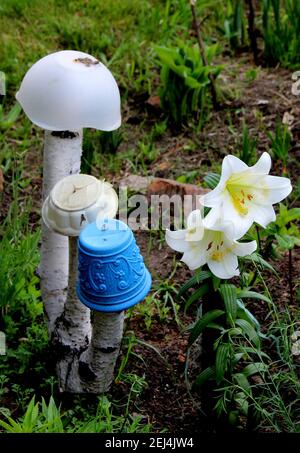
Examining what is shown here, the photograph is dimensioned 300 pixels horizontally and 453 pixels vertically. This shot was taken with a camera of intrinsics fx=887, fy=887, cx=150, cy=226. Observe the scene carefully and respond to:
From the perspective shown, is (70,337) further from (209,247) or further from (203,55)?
(203,55)

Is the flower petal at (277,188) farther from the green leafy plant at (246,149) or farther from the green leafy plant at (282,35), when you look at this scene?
the green leafy plant at (282,35)

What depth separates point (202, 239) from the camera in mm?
2297

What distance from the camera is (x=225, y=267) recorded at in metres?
2.32

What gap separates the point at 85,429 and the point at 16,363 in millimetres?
511

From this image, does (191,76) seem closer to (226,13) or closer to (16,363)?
(226,13)

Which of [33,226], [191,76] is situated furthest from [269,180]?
[191,76]

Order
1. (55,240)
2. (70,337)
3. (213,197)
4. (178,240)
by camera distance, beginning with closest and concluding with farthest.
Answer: (213,197) → (178,240) → (55,240) → (70,337)

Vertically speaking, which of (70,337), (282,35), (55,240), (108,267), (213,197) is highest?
(213,197)

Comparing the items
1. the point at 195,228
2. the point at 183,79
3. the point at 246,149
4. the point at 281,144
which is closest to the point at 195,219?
the point at 195,228

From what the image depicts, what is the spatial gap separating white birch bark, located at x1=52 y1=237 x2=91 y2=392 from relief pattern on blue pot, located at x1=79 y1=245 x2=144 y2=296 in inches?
11.1

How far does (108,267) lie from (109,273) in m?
0.02

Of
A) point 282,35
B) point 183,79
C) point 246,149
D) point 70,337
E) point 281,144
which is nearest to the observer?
point 70,337

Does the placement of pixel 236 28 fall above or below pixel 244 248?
below

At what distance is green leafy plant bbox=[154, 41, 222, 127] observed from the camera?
3957 mm
